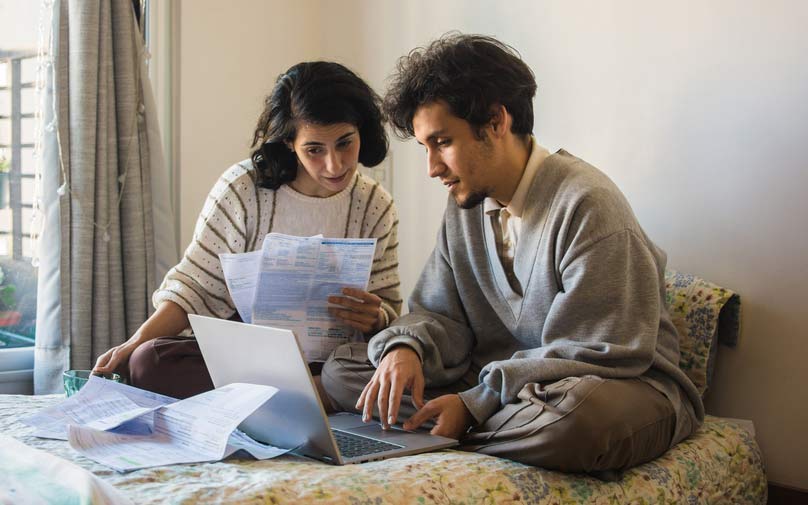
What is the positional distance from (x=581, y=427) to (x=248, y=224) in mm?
1006

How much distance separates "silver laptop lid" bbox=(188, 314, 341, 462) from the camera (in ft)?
4.33

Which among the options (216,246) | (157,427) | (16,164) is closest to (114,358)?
(216,246)

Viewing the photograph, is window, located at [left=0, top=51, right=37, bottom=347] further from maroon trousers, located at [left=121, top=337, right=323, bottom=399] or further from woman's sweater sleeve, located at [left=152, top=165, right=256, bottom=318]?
maroon trousers, located at [left=121, top=337, right=323, bottom=399]

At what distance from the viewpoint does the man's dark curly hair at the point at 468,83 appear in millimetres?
1724

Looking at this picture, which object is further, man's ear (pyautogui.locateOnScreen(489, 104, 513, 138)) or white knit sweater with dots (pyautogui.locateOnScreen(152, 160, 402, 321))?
white knit sweater with dots (pyautogui.locateOnScreen(152, 160, 402, 321))

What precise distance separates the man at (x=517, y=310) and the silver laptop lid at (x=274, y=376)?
0.57 feet

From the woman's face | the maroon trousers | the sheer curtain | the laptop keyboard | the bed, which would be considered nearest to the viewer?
the bed

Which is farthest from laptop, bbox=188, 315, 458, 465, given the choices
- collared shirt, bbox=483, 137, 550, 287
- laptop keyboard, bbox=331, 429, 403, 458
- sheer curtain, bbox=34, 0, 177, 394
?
sheer curtain, bbox=34, 0, 177, 394

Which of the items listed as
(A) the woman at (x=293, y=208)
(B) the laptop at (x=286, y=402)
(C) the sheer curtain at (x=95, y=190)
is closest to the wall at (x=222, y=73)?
(C) the sheer curtain at (x=95, y=190)

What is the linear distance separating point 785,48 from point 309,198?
111cm

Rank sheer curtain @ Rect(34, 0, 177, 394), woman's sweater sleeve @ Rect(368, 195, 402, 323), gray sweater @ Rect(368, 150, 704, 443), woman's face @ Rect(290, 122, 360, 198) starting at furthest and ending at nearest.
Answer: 1. sheer curtain @ Rect(34, 0, 177, 394)
2. woman's sweater sleeve @ Rect(368, 195, 402, 323)
3. woman's face @ Rect(290, 122, 360, 198)
4. gray sweater @ Rect(368, 150, 704, 443)

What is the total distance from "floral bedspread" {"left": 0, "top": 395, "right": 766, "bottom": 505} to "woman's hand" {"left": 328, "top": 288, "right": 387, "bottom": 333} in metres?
0.49

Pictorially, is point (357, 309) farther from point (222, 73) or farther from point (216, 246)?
point (222, 73)

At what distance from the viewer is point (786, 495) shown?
1938mm
